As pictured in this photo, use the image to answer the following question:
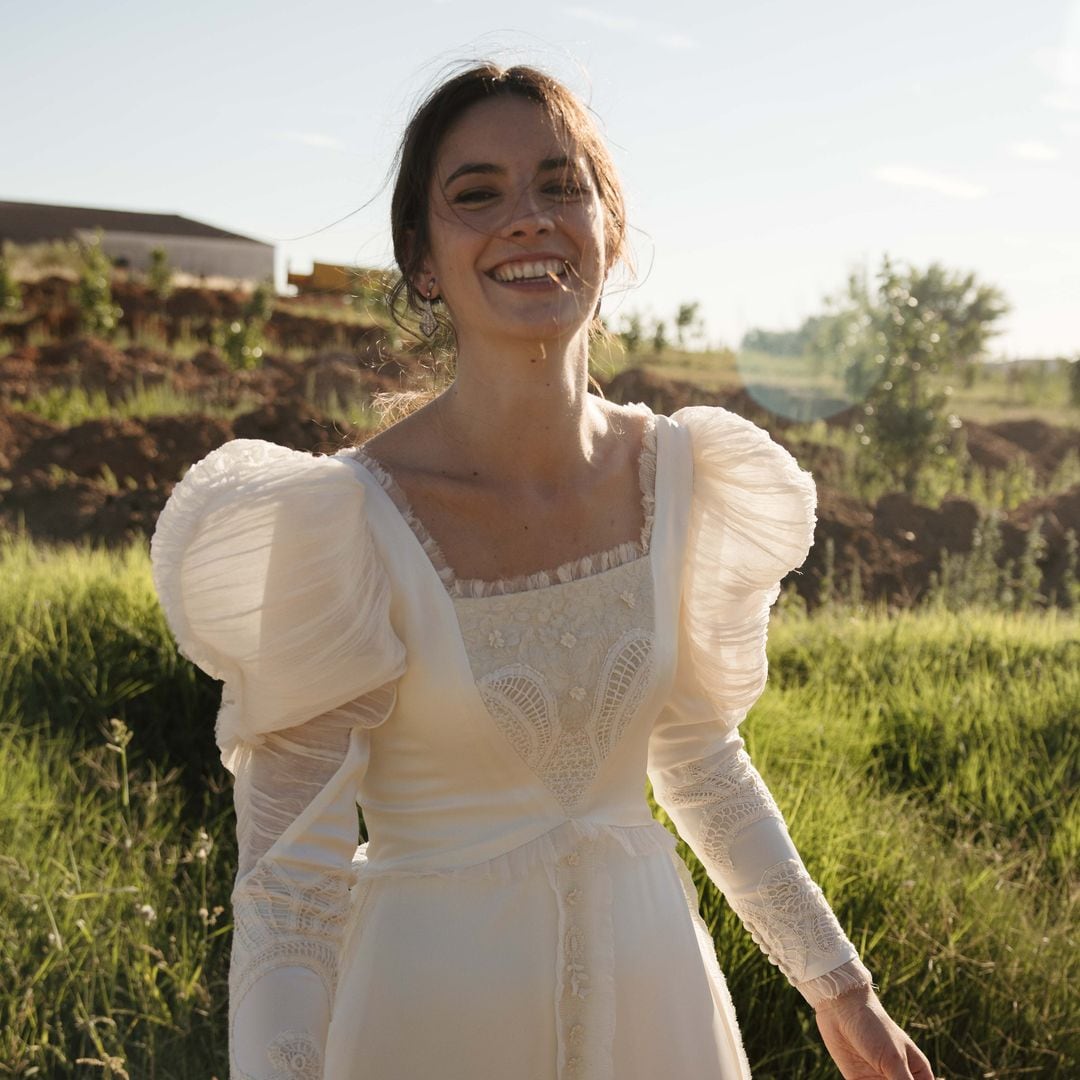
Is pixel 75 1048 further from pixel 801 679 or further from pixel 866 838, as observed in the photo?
pixel 801 679

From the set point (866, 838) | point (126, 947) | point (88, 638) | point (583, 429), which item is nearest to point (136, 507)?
point (88, 638)

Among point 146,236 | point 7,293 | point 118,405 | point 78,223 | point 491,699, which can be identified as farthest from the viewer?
point 78,223

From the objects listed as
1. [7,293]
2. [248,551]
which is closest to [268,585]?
[248,551]

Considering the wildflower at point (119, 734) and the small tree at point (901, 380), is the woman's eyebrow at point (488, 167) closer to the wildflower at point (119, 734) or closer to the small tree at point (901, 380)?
the wildflower at point (119, 734)

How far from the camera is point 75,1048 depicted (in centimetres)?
305

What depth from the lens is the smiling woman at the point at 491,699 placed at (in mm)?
1648

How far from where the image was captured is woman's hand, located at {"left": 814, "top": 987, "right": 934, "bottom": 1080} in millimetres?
1839

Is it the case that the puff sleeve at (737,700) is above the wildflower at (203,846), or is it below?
above

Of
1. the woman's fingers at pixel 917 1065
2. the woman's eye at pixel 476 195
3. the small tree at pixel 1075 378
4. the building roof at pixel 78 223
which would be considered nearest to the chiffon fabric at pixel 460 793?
the woman's fingers at pixel 917 1065

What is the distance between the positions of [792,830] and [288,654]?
1907mm

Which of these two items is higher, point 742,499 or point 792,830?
point 742,499

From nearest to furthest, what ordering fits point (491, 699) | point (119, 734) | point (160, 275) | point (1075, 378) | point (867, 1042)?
point (491, 699) < point (867, 1042) < point (119, 734) < point (1075, 378) < point (160, 275)

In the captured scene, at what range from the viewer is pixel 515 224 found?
1.78 m

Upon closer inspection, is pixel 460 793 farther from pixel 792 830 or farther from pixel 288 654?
pixel 792 830
